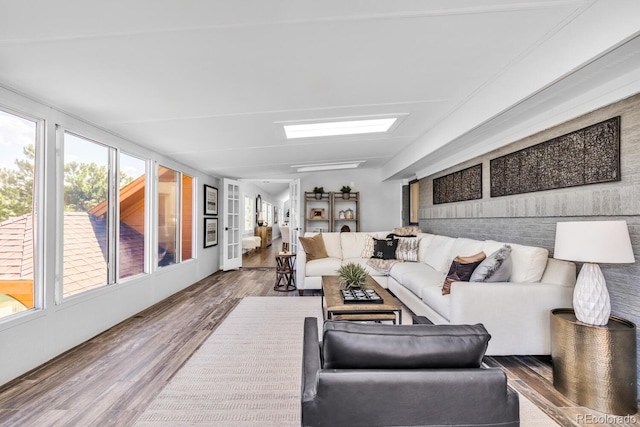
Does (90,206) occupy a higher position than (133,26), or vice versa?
(133,26)

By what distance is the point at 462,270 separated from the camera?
2951mm

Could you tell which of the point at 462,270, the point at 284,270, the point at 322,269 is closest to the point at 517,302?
the point at 462,270

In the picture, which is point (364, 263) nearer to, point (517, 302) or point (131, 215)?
point (517, 302)

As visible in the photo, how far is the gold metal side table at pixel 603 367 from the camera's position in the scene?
1.91 m

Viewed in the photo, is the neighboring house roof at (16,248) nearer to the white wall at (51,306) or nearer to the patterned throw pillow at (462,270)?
the white wall at (51,306)

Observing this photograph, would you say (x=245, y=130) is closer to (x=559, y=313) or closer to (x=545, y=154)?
(x=545, y=154)

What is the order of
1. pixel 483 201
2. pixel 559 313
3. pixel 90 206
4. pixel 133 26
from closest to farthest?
pixel 133 26 < pixel 559 313 < pixel 90 206 < pixel 483 201

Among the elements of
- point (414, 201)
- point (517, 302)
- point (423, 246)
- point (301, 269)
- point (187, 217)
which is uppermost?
point (414, 201)

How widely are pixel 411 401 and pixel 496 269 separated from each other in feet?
6.76

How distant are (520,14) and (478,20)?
Result: 22cm

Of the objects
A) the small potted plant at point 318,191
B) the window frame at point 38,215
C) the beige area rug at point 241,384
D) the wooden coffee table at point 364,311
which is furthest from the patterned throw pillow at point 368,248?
the window frame at point 38,215

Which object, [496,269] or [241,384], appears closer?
[241,384]

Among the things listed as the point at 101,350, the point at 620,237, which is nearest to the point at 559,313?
the point at 620,237

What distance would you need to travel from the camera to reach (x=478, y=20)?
1.73 metres
